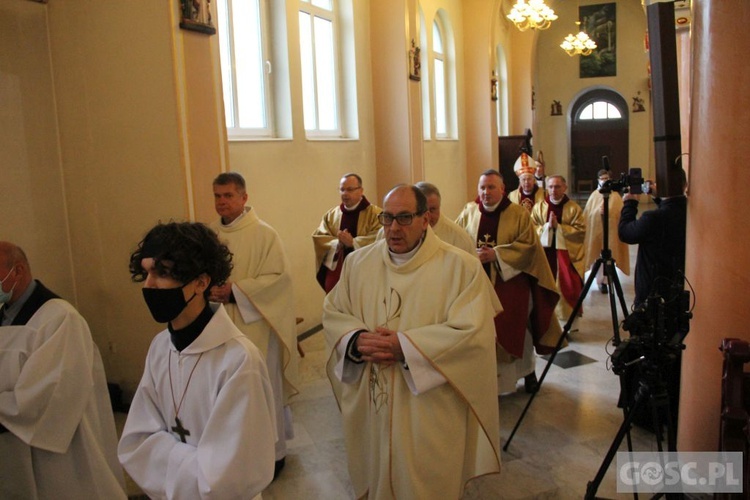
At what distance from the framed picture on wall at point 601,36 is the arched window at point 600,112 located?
45.1 inches

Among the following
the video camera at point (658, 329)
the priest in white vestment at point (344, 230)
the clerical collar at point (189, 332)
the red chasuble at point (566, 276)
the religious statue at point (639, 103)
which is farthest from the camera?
the religious statue at point (639, 103)

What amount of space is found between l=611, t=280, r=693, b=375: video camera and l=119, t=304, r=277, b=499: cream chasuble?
166 centimetres

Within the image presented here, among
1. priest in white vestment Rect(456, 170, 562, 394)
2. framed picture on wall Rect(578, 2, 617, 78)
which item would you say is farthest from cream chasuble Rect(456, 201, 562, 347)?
framed picture on wall Rect(578, 2, 617, 78)

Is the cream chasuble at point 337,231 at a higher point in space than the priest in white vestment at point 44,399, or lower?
higher

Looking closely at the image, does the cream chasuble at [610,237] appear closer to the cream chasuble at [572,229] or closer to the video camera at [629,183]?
the cream chasuble at [572,229]

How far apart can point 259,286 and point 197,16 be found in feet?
6.99

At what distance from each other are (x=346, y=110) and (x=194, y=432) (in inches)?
284

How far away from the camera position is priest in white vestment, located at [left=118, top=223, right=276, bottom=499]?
1989 millimetres

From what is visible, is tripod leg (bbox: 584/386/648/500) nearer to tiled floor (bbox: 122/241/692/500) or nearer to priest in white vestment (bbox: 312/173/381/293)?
tiled floor (bbox: 122/241/692/500)

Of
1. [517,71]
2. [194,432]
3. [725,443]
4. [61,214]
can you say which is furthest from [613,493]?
[517,71]

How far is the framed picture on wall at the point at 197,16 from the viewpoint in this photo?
4.82 meters

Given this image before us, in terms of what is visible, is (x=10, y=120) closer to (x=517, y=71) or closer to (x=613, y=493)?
(x=613, y=493)

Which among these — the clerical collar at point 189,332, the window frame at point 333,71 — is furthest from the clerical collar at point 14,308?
the window frame at point 333,71

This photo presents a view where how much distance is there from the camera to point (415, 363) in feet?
10.2
